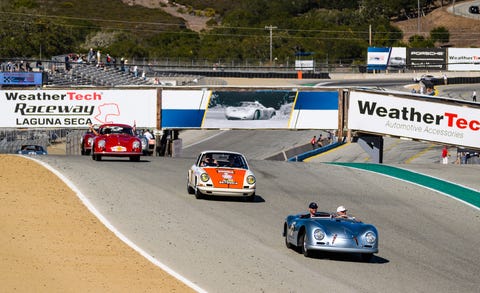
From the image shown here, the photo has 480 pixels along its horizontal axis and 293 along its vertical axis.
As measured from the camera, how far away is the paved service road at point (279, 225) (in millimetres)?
17969

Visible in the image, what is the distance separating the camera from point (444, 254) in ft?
70.7

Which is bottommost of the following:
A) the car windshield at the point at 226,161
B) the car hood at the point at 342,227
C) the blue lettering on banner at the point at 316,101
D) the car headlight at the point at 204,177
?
the car hood at the point at 342,227

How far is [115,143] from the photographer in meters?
33.4

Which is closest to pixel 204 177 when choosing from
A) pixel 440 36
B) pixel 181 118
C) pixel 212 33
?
pixel 181 118

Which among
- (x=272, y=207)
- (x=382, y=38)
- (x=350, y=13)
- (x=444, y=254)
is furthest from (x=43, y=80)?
(x=350, y=13)

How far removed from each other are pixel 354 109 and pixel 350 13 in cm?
14230

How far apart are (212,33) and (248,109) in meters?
120

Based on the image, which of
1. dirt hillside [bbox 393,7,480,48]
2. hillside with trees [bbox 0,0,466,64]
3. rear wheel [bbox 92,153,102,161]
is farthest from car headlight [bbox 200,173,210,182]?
dirt hillside [bbox 393,7,480,48]

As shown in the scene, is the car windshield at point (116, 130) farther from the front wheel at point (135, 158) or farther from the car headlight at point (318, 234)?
the car headlight at point (318, 234)

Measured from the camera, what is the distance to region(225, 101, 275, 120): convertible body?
44188 millimetres

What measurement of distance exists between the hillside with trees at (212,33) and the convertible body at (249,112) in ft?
223

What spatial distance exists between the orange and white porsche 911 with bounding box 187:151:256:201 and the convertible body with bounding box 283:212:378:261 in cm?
608

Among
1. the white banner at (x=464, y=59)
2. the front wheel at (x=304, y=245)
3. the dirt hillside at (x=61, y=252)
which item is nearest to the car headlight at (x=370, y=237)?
the front wheel at (x=304, y=245)

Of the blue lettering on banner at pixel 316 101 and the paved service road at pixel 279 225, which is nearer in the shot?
the paved service road at pixel 279 225
